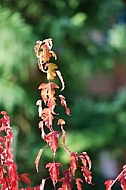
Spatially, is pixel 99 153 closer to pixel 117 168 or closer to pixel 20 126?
pixel 20 126

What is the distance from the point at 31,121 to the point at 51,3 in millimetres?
648

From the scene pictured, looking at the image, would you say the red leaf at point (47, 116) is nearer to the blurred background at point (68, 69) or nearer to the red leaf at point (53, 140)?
the red leaf at point (53, 140)

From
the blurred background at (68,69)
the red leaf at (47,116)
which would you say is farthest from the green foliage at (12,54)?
the red leaf at (47,116)

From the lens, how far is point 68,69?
305 cm

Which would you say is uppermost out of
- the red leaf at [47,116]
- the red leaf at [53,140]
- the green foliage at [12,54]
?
the green foliage at [12,54]

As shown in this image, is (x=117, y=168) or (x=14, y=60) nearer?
(x=14, y=60)

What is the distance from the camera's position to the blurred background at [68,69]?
2680 mm

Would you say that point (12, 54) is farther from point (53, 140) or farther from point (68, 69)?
point (53, 140)

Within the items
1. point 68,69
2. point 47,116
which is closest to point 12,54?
point 68,69

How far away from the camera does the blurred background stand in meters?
2.68

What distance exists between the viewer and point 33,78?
3082 mm

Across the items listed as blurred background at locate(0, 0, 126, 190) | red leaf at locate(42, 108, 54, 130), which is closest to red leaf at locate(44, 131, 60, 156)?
red leaf at locate(42, 108, 54, 130)

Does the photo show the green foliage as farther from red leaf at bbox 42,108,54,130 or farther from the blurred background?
red leaf at bbox 42,108,54,130

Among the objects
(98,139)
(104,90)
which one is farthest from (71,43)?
(104,90)
